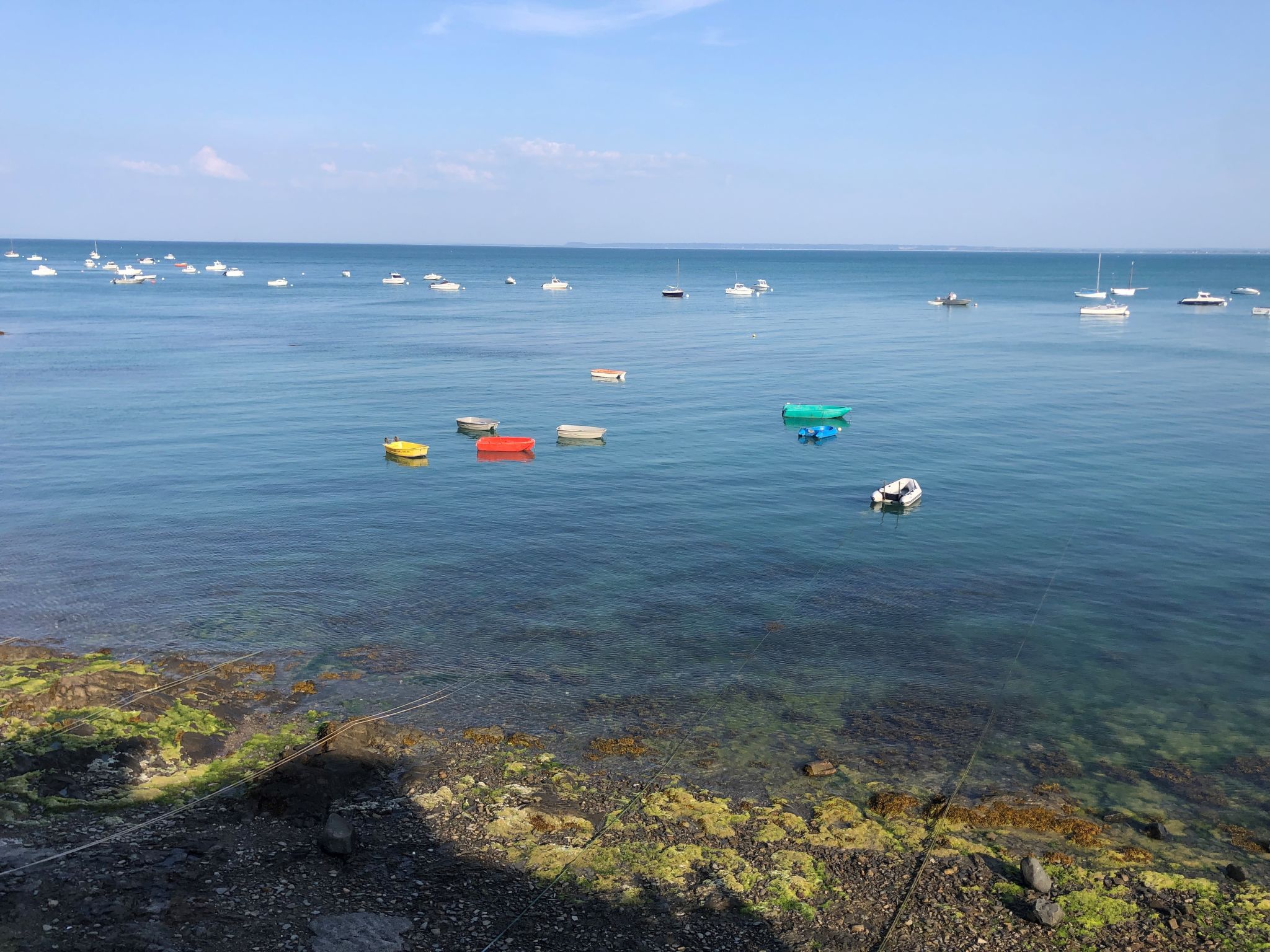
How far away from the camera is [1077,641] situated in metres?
35.9

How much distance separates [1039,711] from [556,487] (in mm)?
32408

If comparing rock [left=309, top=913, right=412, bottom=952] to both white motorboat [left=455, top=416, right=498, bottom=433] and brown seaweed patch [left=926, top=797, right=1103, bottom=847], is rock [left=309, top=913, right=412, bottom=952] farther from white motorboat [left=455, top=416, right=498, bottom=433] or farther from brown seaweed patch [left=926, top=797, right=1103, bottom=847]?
white motorboat [left=455, top=416, right=498, bottom=433]

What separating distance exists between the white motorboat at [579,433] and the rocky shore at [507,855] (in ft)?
133

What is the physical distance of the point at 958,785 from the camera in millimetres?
26219

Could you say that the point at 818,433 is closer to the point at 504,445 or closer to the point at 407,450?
the point at 504,445

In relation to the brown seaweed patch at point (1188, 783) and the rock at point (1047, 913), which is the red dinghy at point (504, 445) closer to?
the brown seaweed patch at point (1188, 783)

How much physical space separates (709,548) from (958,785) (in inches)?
824

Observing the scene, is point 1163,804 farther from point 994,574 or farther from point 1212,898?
point 994,574

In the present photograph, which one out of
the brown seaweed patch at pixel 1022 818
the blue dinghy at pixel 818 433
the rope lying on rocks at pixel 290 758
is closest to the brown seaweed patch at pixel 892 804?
the brown seaweed patch at pixel 1022 818

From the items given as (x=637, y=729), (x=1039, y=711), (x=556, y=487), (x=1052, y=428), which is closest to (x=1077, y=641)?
(x=1039, y=711)

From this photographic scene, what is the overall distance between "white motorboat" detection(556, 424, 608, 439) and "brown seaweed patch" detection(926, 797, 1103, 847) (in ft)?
150

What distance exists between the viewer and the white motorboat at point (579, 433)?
6806 centimetres

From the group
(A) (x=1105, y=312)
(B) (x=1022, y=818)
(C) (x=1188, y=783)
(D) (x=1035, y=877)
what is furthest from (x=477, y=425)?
(A) (x=1105, y=312)

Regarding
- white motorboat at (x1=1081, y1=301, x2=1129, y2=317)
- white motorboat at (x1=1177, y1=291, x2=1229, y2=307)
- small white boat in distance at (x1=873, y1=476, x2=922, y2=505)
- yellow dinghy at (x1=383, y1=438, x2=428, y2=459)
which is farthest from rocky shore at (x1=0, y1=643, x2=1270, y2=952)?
white motorboat at (x1=1177, y1=291, x2=1229, y2=307)
